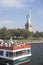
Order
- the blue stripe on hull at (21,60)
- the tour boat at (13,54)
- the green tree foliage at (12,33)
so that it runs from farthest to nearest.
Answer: the green tree foliage at (12,33) < the blue stripe on hull at (21,60) < the tour boat at (13,54)

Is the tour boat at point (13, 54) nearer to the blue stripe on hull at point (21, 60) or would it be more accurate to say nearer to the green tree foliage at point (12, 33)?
the blue stripe on hull at point (21, 60)

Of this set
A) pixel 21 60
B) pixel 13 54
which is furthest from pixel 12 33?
pixel 13 54

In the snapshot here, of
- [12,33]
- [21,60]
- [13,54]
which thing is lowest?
[21,60]

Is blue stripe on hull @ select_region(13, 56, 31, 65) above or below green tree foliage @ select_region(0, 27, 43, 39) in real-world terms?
below

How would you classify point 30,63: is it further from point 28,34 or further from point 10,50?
point 28,34

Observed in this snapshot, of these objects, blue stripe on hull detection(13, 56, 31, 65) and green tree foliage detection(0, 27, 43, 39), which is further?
green tree foliage detection(0, 27, 43, 39)

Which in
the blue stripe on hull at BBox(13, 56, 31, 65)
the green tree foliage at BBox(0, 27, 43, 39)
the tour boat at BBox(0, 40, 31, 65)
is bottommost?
the blue stripe on hull at BBox(13, 56, 31, 65)

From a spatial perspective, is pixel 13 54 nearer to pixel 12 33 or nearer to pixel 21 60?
pixel 21 60

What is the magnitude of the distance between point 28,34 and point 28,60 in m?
89.0

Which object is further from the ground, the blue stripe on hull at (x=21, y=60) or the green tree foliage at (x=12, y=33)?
the green tree foliage at (x=12, y=33)

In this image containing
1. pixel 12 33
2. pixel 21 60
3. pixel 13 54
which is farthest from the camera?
pixel 12 33

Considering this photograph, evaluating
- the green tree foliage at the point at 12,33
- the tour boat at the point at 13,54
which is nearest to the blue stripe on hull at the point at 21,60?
the tour boat at the point at 13,54

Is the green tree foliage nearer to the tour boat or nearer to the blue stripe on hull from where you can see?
the blue stripe on hull

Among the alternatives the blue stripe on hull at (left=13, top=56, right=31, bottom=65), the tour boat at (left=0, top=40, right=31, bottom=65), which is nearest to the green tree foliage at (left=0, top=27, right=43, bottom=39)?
the blue stripe on hull at (left=13, top=56, right=31, bottom=65)
